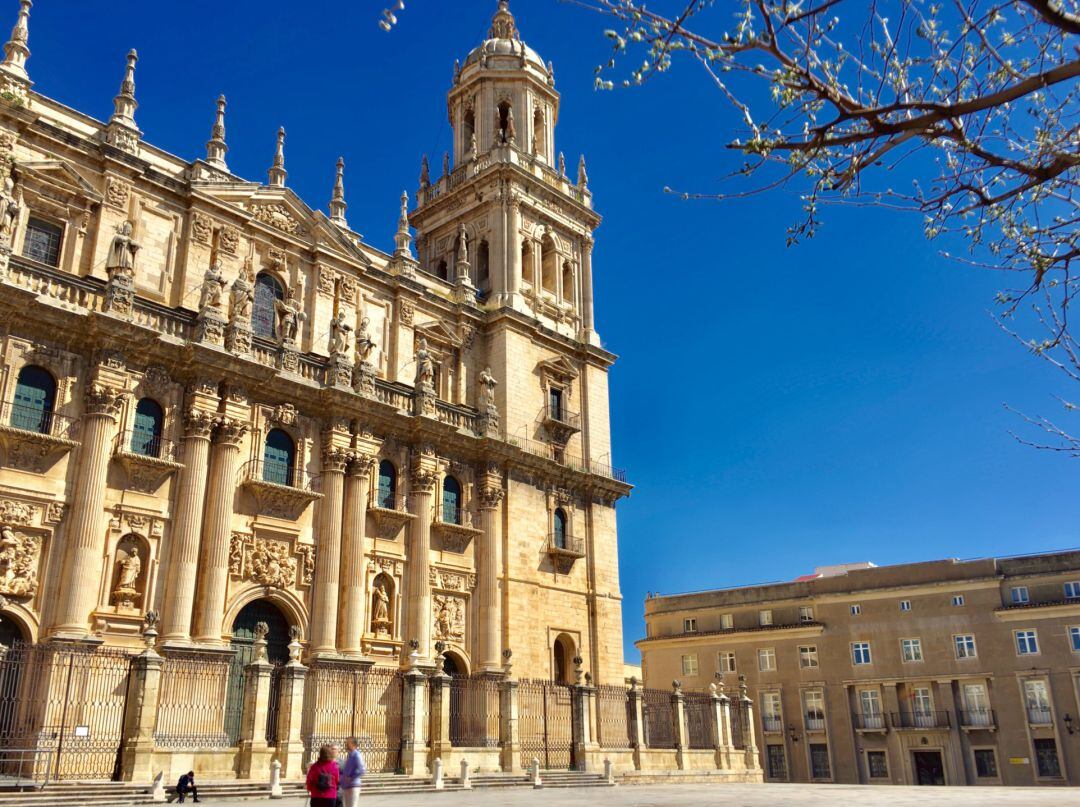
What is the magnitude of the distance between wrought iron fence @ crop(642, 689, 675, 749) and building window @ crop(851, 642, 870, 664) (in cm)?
1686

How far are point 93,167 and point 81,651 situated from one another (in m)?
10.9

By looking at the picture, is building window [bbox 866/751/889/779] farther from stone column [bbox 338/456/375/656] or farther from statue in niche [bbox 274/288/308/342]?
statue in niche [bbox 274/288/308/342]

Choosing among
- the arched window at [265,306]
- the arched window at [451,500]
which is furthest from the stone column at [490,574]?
the arched window at [265,306]

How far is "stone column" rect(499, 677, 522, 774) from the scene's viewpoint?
73.2 ft

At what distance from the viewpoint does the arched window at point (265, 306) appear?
975 inches

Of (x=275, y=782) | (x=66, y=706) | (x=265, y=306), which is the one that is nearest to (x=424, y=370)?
(x=265, y=306)

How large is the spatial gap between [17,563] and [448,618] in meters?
10.8

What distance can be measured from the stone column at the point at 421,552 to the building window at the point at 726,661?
22.3 metres

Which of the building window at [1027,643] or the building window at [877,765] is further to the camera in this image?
the building window at [877,765]

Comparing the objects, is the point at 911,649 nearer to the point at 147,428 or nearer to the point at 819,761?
the point at 819,761

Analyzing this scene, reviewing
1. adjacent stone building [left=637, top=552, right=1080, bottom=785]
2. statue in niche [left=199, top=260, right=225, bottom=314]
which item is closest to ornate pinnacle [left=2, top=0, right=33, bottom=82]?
statue in niche [left=199, top=260, right=225, bottom=314]

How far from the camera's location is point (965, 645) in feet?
125

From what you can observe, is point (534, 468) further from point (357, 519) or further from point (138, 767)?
point (138, 767)

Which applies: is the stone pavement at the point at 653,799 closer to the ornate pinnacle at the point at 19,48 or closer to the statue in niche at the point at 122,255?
the statue in niche at the point at 122,255
